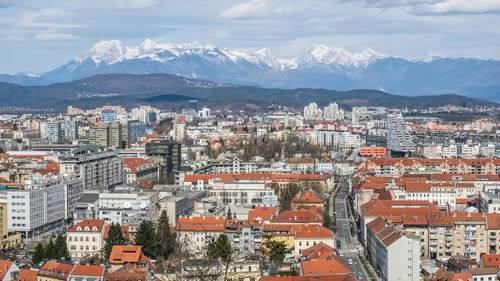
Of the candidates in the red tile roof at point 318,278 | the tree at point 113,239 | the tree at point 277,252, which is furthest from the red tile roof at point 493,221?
the tree at point 113,239

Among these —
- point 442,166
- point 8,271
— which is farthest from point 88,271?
point 442,166

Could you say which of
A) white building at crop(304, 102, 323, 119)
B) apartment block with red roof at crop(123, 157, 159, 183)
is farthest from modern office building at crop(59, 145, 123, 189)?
white building at crop(304, 102, 323, 119)

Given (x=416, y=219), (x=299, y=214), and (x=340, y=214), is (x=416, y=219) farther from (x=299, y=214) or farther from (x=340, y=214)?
(x=340, y=214)

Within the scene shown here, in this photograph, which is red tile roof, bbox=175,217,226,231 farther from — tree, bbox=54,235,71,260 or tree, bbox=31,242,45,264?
tree, bbox=31,242,45,264

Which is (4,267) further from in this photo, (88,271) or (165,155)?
(165,155)

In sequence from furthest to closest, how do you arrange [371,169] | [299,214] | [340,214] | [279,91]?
1. [279,91]
2. [371,169]
3. [340,214]
4. [299,214]

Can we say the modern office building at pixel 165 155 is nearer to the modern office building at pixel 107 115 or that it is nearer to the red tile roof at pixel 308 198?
the red tile roof at pixel 308 198

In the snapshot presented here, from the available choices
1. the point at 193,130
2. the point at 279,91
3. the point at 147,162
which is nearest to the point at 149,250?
the point at 147,162
